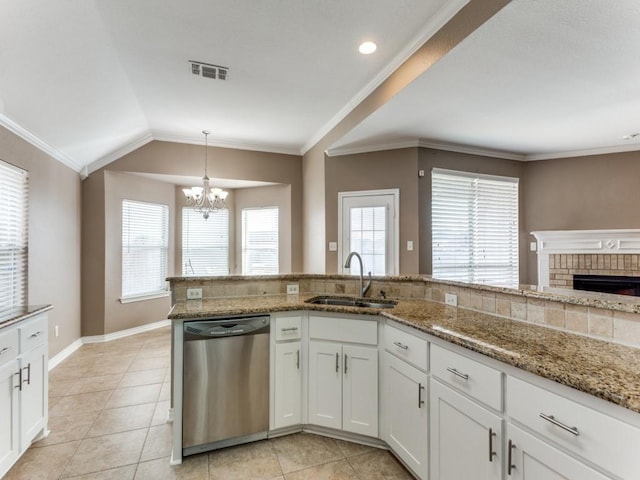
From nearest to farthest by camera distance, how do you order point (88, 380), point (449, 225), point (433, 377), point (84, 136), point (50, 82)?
point (433, 377) → point (50, 82) → point (88, 380) → point (84, 136) → point (449, 225)

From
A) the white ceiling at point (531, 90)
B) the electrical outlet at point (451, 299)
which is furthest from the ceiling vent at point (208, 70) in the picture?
the electrical outlet at point (451, 299)

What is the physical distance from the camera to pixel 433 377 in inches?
67.0

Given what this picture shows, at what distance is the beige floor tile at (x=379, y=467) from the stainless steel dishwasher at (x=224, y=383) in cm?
67

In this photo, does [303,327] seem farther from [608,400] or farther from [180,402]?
[608,400]

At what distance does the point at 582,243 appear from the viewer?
14.1ft

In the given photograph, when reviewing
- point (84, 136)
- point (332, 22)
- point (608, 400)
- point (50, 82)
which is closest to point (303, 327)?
point (608, 400)

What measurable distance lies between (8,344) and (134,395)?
1386mm

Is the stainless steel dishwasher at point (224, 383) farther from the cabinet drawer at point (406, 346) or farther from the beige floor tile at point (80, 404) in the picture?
the beige floor tile at point (80, 404)

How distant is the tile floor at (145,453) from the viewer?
1975mm

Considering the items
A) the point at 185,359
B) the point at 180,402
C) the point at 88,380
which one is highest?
the point at 185,359

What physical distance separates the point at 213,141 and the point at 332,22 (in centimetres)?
317

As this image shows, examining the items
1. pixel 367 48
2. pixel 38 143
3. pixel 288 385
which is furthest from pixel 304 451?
pixel 38 143

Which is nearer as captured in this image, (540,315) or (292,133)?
(540,315)

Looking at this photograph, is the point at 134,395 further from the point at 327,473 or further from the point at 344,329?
the point at 344,329
